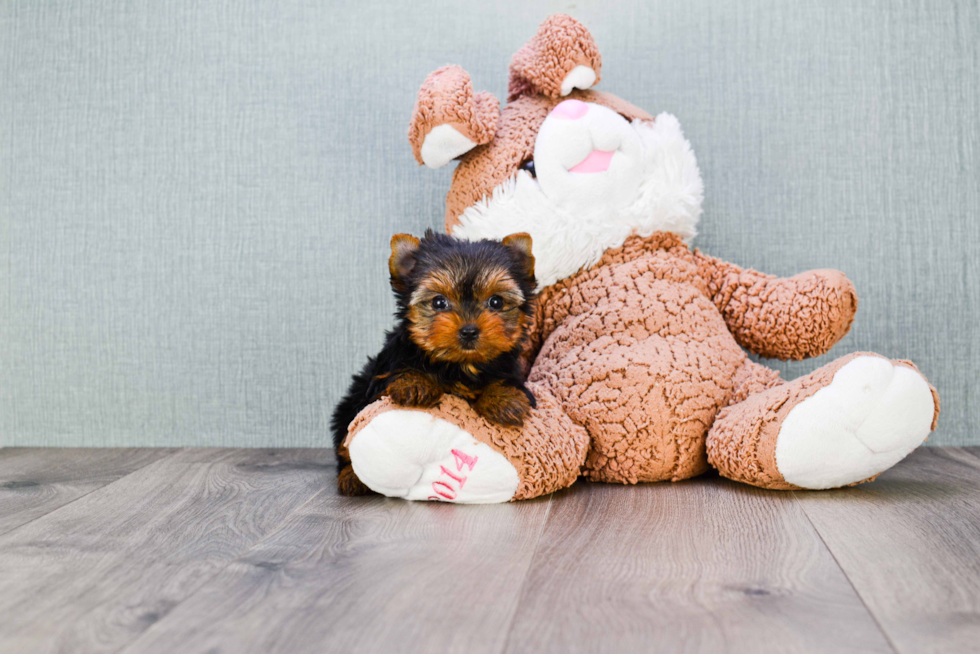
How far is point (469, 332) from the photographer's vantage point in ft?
3.76

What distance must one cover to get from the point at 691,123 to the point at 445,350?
3.69 ft

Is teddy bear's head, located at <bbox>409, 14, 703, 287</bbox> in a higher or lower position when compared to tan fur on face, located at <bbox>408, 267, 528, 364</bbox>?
higher

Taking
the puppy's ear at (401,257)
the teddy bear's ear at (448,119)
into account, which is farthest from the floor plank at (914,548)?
the teddy bear's ear at (448,119)

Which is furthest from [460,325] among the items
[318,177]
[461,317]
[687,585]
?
[318,177]

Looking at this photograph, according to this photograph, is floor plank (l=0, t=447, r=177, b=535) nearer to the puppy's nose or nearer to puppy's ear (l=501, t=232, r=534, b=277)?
the puppy's nose

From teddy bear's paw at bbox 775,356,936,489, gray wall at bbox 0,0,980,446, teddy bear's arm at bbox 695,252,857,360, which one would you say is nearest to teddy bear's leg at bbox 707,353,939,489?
teddy bear's paw at bbox 775,356,936,489

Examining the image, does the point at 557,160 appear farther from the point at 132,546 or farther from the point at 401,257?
A: the point at 132,546

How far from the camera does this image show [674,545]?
1.03m

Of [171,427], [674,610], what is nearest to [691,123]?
[674,610]

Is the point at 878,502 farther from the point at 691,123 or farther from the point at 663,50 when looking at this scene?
the point at 663,50

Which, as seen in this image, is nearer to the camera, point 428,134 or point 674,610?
point 674,610

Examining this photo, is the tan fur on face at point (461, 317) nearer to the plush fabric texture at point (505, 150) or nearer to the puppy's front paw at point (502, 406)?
the puppy's front paw at point (502, 406)

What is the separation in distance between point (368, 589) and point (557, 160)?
97 cm

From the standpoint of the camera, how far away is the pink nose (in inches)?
59.4
